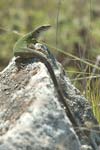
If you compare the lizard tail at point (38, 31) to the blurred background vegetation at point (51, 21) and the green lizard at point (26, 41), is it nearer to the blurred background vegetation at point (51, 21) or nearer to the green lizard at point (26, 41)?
the green lizard at point (26, 41)

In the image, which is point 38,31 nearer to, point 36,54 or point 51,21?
point 36,54

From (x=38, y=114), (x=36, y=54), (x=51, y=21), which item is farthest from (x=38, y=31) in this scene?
(x=51, y=21)

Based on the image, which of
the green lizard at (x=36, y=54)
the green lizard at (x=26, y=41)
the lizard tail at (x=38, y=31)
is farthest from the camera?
the lizard tail at (x=38, y=31)

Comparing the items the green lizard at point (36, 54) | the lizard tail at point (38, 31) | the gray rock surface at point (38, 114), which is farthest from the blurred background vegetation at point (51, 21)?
the gray rock surface at point (38, 114)

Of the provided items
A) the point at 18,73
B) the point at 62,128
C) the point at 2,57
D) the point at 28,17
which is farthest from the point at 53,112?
the point at 28,17

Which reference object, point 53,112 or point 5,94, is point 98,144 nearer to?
point 53,112

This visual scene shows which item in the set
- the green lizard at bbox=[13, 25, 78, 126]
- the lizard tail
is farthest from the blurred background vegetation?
the green lizard at bbox=[13, 25, 78, 126]

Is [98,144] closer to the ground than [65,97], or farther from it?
closer to the ground

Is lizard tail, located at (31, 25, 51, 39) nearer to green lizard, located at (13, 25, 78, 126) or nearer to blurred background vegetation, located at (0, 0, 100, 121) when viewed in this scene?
green lizard, located at (13, 25, 78, 126)
